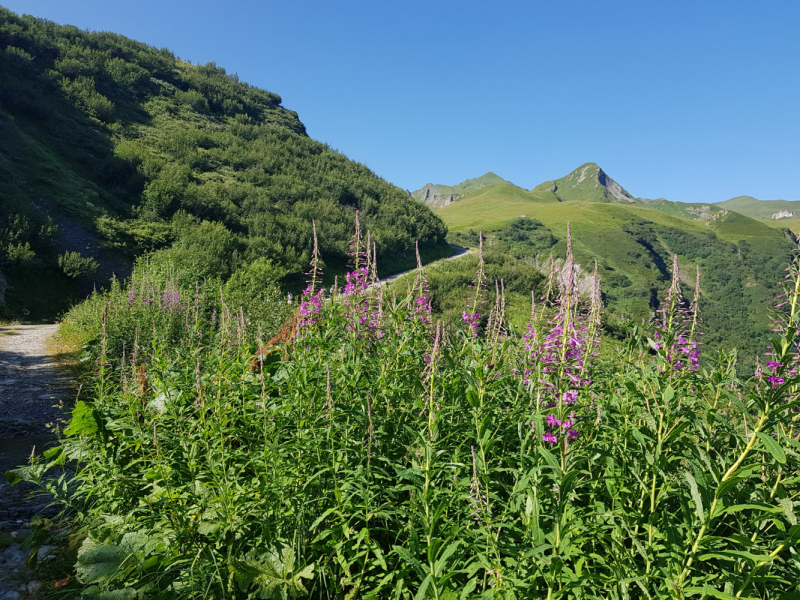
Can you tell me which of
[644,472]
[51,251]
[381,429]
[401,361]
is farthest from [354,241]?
[51,251]

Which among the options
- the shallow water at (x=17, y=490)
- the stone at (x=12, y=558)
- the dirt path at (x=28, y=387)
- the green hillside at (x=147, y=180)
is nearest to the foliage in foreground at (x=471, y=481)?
the stone at (x=12, y=558)

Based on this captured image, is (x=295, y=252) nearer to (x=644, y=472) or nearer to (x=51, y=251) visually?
(x=51, y=251)

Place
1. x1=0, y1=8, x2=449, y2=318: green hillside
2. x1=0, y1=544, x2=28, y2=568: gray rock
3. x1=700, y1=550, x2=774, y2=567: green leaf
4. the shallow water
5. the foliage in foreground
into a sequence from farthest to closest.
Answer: x1=0, y1=8, x2=449, y2=318: green hillside < the shallow water < x1=0, y1=544, x2=28, y2=568: gray rock < the foliage in foreground < x1=700, y1=550, x2=774, y2=567: green leaf

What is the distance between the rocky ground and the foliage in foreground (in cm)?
45

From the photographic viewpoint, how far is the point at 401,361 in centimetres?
350

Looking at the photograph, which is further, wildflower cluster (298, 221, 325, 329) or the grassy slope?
the grassy slope

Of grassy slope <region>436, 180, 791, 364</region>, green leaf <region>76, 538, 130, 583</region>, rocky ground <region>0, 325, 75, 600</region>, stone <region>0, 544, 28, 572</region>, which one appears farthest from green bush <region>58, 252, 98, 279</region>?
grassy slope <region>436, 180, 791, 364</region>

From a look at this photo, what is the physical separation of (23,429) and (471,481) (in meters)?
5.58

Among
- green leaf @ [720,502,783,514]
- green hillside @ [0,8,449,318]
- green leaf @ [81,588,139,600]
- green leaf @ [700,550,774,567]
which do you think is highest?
green hillside @ [0,8,449,318]

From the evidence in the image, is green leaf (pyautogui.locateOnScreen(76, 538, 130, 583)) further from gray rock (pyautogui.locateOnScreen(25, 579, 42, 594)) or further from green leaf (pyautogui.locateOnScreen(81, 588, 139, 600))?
gray rock (pyautogui.locateOnScreen(25, 579, 42, 594))

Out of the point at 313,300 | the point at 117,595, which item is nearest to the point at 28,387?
the point at 313,300

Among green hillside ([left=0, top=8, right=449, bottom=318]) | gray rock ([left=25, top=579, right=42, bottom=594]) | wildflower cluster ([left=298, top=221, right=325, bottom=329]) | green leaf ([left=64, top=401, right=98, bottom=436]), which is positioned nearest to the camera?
gray rock ([left=25, top=579, right=42, bottom=594])

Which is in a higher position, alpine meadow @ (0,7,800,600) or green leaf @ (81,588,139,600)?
alpine meadow @ (0,7,800,600)

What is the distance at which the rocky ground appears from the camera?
2.72 metres
